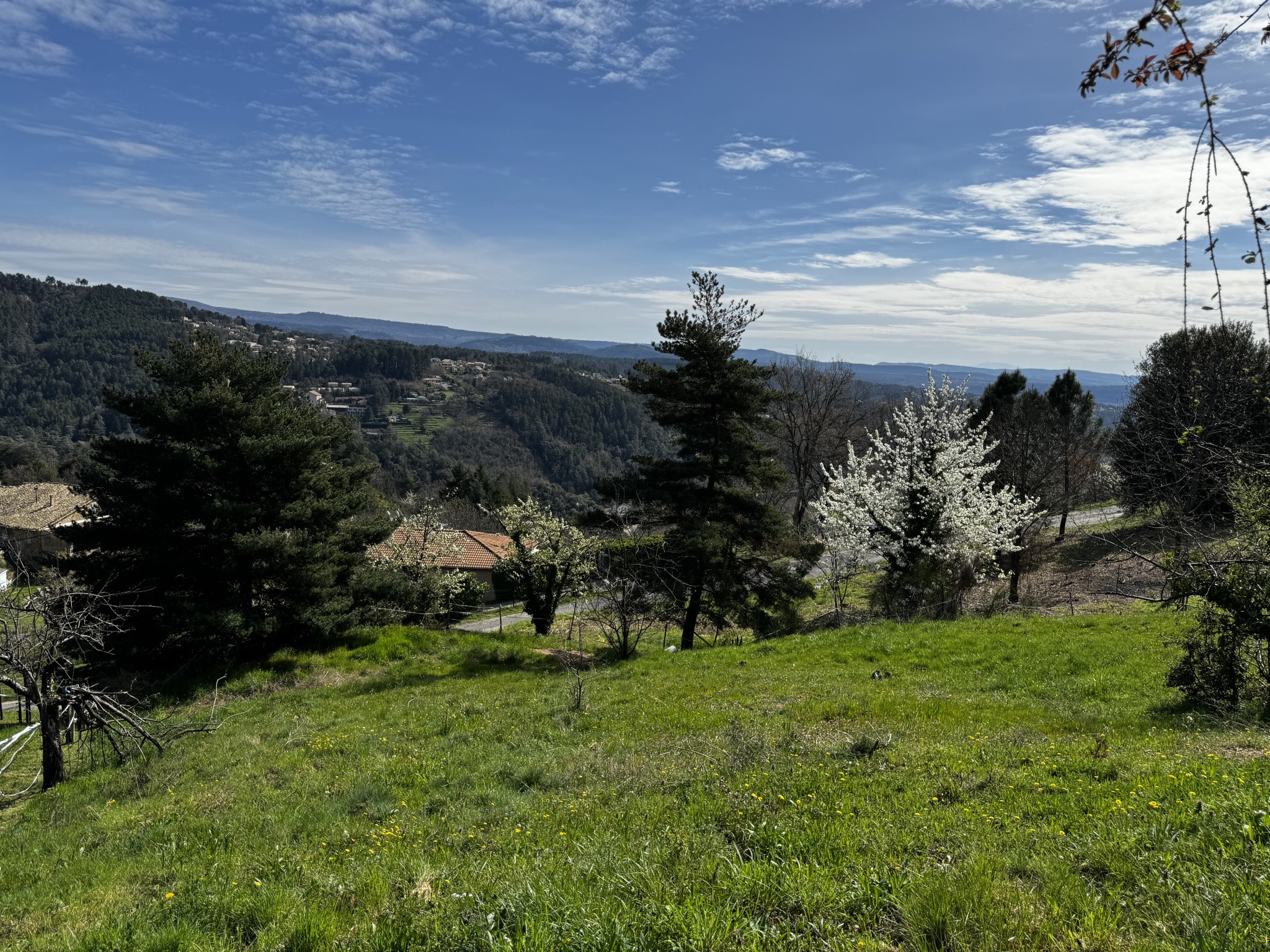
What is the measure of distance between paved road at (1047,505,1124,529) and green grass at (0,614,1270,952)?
113 ft

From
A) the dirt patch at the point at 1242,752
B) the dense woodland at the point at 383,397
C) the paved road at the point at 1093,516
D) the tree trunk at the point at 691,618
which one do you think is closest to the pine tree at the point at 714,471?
the tree trunk at the point at 691,618

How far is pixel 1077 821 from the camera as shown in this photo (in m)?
4.69

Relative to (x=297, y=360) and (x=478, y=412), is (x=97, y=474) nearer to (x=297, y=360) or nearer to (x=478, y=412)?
(x=478, y=412)

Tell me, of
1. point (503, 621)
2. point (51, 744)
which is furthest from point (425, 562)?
point (51, 744)

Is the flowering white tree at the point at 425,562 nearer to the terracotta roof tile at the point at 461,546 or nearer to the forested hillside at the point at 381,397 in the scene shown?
the terracotta roof tile at the point at 461,546

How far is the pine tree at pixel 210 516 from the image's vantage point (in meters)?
18.7

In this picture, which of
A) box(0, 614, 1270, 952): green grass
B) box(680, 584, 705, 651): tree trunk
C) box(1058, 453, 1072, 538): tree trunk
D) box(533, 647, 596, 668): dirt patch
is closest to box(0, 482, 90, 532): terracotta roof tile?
box(533, 647, 596, 668): dirt patch

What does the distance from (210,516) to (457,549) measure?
1566 cm

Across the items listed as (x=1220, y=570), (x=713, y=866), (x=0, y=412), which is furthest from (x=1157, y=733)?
(x=0, y=412)

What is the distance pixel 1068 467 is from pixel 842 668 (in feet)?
90.0

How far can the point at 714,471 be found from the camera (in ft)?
66.1

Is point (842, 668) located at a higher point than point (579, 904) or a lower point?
lower

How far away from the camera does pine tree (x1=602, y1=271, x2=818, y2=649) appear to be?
767 inches

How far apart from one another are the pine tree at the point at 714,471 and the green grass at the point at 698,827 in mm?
7662
